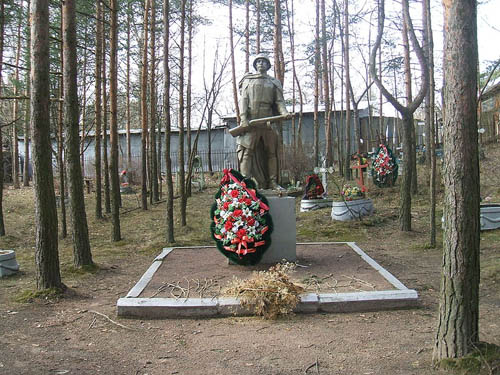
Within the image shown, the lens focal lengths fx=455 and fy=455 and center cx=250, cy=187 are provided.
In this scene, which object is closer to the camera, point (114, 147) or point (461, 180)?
point (461, 180)

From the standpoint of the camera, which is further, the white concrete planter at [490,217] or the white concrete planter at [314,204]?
the white concrete planter at [314,204]

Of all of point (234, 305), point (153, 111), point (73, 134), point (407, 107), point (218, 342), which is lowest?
point (218, 342)

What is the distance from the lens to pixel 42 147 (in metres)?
5.74

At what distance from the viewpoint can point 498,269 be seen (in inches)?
243

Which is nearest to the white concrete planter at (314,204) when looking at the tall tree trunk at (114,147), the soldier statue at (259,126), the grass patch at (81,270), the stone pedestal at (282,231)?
the tall tree trunk at (114,147)

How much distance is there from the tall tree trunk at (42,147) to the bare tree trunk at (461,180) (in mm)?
4702

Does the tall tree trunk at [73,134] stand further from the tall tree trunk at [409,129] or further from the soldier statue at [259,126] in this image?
the tall tree trunk at [409,129]

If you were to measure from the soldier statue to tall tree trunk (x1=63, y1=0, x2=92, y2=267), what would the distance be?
2633 mm

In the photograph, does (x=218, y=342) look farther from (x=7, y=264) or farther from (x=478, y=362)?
(x=7, y=264)

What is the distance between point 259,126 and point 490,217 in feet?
17.1

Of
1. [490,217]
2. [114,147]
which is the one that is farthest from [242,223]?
[490,217]

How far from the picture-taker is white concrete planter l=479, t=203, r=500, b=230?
911 cm

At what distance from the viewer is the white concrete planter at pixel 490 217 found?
9109 millimetres

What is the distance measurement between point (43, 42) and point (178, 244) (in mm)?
5230
